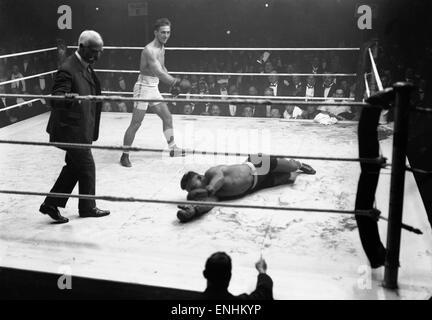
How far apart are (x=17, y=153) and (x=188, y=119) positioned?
2.38 m

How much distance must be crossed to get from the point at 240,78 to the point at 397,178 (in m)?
5.43

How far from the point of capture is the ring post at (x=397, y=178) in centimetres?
240

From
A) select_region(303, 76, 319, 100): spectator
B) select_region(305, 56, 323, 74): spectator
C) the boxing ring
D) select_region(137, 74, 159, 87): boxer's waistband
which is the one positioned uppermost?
select_region(305, 56, 323, 74): spectator

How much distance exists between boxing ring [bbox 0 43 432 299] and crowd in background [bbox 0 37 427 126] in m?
2.11

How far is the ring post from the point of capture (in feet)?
7.89

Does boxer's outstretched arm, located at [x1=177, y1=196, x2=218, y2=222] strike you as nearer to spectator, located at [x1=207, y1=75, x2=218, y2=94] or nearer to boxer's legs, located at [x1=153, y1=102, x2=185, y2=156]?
boxer's legs, located at [x1=153, y1=102, x2=185, y2=156]

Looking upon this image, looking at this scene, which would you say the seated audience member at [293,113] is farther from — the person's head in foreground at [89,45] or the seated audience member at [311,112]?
the person's head in foreground at [89,45]

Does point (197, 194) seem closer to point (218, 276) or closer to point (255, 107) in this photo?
point (218, 276)

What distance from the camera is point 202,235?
329 centimetres

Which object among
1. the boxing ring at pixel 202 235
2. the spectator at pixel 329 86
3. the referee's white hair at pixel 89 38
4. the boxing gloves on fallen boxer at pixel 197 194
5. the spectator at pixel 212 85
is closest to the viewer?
the boxing ring at pixel 202 235

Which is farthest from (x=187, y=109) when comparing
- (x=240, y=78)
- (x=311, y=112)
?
(x=311, y=112)

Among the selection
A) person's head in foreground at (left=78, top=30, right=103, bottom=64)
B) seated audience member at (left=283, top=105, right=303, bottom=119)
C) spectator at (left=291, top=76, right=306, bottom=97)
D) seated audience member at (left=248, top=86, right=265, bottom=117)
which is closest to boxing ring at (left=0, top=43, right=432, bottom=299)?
person's head in foreground at (left=78, top=30, right=103, bottom=64)

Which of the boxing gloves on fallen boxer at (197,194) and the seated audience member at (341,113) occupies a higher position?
the seated audience member at (341,113)

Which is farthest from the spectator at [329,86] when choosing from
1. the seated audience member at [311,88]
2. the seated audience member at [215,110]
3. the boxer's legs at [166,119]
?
the boxer's legs at [166,119]
